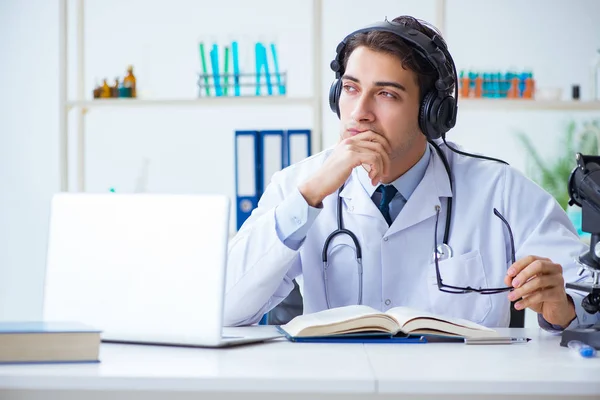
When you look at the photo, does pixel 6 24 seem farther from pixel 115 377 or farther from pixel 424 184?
pixel 115 377

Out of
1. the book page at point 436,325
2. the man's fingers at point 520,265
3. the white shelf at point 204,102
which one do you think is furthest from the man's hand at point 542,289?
the white shelf at point 204,102

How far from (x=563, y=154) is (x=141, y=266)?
2.79 meters

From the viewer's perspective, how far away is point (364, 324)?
1383 millimetres

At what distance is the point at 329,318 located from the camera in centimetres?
A: 143

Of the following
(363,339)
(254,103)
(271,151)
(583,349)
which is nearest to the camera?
(583,349)

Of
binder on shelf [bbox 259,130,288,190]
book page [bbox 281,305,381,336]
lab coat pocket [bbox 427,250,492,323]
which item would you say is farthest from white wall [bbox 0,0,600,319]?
book page [bbox 281,305,381,336]

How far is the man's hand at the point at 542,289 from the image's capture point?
144 centimetres

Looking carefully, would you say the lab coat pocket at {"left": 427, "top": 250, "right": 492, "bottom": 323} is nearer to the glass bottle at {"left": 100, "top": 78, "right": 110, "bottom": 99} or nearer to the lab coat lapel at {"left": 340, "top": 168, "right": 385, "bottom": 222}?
the lab coat lapel at {"left": 340, "top": 168, "right": 385, "bottom": 222}

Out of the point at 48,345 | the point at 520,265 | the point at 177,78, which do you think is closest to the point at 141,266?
the point at 48,345

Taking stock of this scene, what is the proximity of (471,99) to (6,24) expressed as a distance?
2.35 m

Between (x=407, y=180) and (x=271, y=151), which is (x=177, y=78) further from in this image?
(x=407, y=180)

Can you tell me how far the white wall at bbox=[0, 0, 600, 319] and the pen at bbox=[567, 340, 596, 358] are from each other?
7.82 ft

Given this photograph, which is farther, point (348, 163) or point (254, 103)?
point (254, 103)

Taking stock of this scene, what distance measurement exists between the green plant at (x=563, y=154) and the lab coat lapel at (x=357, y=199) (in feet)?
5.87
